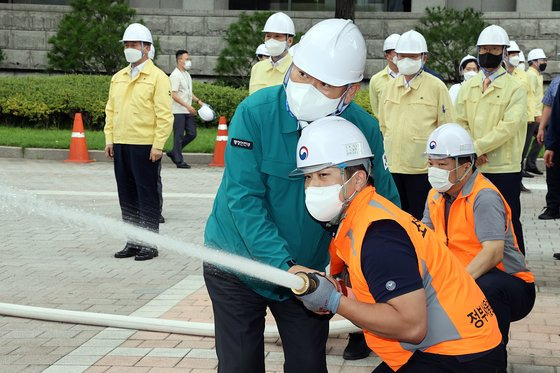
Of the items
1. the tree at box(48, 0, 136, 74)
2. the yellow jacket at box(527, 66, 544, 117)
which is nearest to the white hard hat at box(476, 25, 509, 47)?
the yellow jacket at box(527, 66, 544, 117)

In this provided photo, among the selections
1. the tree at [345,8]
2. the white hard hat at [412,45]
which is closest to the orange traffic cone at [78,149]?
the tree at [345,8]

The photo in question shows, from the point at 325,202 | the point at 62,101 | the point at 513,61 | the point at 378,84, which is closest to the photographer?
the point at 325,202

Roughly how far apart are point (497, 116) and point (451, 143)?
2.34m

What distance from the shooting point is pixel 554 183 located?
11281mm

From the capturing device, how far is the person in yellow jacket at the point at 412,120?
7.90m

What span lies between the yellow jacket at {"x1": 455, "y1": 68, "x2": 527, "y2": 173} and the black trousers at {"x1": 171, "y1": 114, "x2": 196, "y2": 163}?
8997mm

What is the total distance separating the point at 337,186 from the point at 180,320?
11.2ft

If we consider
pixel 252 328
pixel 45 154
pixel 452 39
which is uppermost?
pixel 452 39

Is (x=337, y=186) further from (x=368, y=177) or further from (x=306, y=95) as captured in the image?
(x=306, y=95)

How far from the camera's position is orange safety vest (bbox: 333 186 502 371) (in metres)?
3.53

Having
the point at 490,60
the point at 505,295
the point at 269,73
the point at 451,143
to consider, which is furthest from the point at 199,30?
the point at 505,295

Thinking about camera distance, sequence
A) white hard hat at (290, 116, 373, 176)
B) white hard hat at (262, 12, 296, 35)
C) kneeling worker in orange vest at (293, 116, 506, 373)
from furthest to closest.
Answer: white hard hat at (262, 12, 296, 35), white hard hat at (290, 116, 373, 176), kneeling worker in orange vest at (293, 116, 506, 373)

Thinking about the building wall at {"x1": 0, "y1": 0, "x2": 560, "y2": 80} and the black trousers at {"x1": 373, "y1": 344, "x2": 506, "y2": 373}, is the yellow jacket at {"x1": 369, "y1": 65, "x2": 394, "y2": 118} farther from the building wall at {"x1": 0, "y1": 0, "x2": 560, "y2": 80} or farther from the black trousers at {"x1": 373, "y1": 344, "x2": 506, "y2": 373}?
the building wall at {"x1": 0, "y1": 0, "x2": 560, "y2": 80}

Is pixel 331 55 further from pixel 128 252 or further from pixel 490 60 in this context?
pixel 128 252
